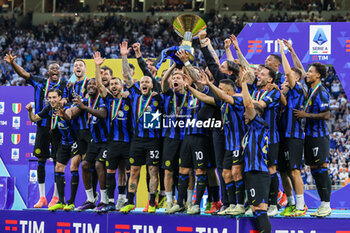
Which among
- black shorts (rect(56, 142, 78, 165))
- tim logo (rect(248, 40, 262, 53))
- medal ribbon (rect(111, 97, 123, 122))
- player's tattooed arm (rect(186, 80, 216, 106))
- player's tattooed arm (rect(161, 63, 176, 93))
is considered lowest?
black shorts (rect(56, 142, 78, 165))

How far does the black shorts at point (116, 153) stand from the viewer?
948cm

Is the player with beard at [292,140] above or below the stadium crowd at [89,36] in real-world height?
below

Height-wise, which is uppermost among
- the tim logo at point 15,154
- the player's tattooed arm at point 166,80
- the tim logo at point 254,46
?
the tim logo at point 254,46

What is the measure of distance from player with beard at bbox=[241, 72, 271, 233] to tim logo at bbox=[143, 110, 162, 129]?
1.67m

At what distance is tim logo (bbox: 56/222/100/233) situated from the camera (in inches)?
378

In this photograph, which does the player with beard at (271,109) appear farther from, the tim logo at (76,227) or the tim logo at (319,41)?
the tim logo at (319,41)

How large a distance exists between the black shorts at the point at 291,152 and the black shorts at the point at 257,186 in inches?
27.4

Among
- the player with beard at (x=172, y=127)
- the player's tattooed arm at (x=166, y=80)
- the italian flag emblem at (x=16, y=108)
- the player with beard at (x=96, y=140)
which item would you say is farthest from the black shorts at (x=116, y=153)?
the italian flag emblem at (x=16, y=108)

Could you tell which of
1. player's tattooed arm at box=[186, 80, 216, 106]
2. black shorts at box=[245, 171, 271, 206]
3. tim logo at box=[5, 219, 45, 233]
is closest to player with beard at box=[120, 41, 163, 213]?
player's tattooed arm at box=[186, 80, 216, 106]

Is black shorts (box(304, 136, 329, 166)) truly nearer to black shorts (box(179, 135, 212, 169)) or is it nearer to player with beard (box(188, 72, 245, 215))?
player with beard (box(188, 72, 245, 215))

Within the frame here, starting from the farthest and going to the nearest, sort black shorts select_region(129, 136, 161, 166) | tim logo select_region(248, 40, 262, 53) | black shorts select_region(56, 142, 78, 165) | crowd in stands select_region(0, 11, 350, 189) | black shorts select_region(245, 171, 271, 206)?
1. crowd in stands select_region(0, 11, 350, 189)
2. tim logo select_region(248, 40, 262, 53)
3. black shorts select_region(56, 142, 78, 165)
4. black shorts select_region(129, 136, 161, 166)
5. black shorts select_region(245, 171, 271, 206)

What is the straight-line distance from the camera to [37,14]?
31219 millimetres

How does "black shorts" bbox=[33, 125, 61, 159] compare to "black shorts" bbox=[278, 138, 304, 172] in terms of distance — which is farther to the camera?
"black shorts" bbox=[33, 125, 61, 159]

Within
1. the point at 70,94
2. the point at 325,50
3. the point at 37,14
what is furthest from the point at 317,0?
the point at 70,94
